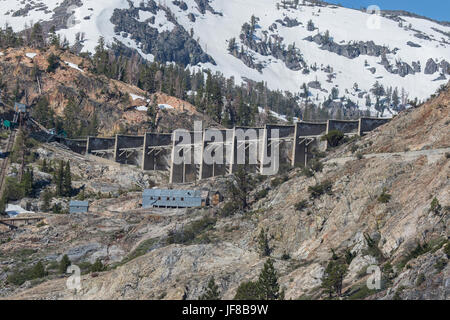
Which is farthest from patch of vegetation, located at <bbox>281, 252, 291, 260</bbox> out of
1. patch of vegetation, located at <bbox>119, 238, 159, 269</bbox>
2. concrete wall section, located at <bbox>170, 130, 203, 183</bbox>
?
concrete wall section, located at <bbox>170, 130, 203, 183</bbox>

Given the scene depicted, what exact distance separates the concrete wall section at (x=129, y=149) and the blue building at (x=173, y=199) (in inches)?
837

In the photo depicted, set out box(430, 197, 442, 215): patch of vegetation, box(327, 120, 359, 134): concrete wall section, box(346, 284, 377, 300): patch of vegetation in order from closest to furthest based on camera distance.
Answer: box(346, 284, 377, 300): patch of vegetation, box(430, 197, 442, 215): patch of vegetation, box(327, 120, 359, 134): concrete wall section

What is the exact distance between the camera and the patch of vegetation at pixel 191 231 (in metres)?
56.6

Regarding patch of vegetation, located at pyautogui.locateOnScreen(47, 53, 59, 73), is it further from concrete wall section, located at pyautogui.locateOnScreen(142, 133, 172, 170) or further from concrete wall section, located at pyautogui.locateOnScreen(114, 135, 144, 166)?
concrete wall section, located at pyautogui.locateOnScreen(142, 133, 172, 170)

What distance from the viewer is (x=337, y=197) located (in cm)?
5247

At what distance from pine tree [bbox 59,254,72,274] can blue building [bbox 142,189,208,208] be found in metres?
16.2

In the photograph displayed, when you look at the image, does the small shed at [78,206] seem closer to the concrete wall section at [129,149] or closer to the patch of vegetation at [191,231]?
the patch of vegetation at [191,231]

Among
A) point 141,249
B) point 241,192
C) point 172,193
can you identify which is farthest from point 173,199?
point 141,249

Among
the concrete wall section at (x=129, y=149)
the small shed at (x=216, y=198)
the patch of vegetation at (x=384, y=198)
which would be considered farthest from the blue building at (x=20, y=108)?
the patch of vegetation at (x=384, y=198)

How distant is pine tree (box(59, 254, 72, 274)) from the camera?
5741 cm

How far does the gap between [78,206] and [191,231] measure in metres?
22.5

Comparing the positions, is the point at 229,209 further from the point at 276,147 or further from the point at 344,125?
the point at 344,125

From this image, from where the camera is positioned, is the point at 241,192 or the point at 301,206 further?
the point at 241,192

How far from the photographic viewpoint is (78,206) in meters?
75.6
